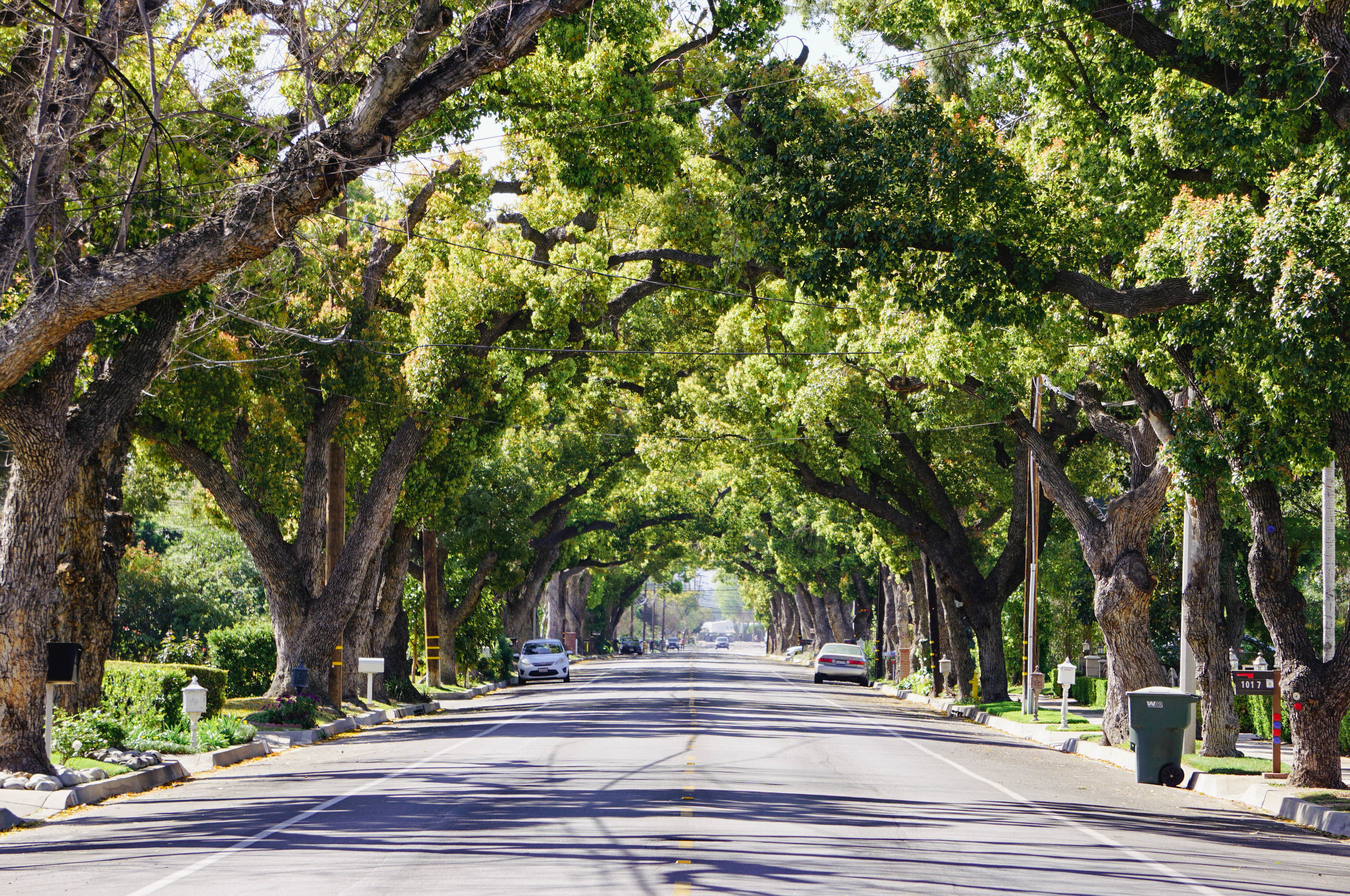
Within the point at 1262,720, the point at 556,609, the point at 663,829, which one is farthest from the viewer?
the point at 556,609

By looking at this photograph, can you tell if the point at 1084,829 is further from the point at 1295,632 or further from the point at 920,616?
the point at 920,616

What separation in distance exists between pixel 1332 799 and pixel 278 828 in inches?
446

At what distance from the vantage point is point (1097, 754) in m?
22.3

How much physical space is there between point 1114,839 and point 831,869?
364 cm

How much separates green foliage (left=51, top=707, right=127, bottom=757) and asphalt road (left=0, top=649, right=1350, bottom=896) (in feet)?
4.20

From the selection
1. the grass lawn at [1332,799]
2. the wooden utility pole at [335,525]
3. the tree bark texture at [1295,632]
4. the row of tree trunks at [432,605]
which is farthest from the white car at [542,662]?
the grass lawn at [1332,799]

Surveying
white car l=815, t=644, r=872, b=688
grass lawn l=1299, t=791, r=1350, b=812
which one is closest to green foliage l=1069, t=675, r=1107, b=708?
white car l=815, t=644, r=872, b=688

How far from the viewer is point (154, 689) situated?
21.9m

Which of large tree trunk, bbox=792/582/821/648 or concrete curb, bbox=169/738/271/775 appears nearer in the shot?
concrete curb, bbox=169/738/271/775

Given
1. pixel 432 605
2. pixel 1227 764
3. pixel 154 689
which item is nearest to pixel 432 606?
pixel 432 605

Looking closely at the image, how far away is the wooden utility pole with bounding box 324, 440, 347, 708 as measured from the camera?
2655 cm

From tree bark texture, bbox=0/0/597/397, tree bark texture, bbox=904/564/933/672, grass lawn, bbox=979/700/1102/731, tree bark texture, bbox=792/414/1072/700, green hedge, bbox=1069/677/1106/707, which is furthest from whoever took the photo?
tree bark texture, bbox=904/564/933/672

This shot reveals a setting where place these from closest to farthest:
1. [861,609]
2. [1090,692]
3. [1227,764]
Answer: [1227,764]
[1090,692]
[861,609]

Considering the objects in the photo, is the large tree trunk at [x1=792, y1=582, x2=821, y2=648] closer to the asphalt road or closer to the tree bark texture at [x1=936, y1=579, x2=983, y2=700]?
the tree bark texture at [x1=936, y1=579, x2=983, y2=700]
